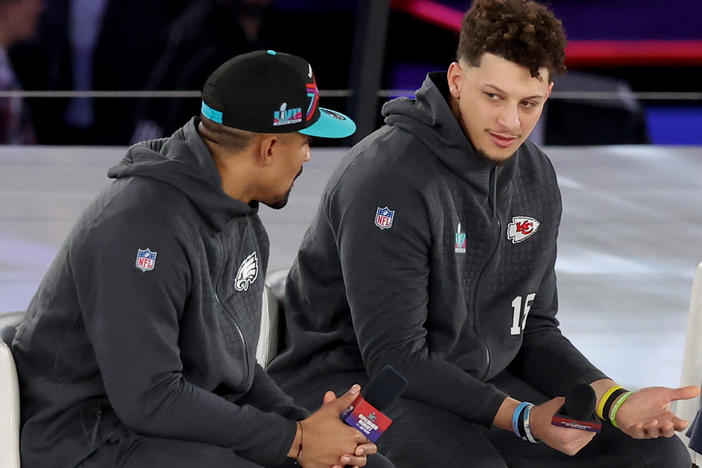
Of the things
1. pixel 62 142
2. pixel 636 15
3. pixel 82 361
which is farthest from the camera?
pixel 636 15

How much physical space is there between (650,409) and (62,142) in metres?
5.36

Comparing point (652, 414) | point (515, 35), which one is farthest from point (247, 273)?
point (652, 414)

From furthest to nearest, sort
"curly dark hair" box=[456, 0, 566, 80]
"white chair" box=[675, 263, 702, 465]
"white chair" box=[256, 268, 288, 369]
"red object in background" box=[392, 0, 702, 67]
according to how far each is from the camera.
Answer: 1. "red object in background" box=[392, 0, 702, 67]
2. "white chair" box=[675, 263, 702, 465]
3. "white chair" box=[256, 268, 288, 369]
4. "curly dark hair" box=[456, 0, 566, 80]

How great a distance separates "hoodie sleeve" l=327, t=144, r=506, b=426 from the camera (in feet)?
7.41

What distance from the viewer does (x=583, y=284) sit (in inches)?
182

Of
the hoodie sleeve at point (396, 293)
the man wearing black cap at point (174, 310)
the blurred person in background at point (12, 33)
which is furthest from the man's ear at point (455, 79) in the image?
the blurred person in background at point (12, 33)

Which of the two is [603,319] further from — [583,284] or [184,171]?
[184,171]

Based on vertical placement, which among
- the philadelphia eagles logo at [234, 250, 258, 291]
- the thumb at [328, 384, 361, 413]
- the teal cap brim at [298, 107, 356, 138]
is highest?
the teal cap brim at [298, 107, 356, 138]

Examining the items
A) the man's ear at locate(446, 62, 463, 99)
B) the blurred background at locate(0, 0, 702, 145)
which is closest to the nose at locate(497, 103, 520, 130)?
the man's ear at locate(446, 62, 463, 99)

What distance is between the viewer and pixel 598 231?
5.40 metres

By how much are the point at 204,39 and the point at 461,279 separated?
4927mm

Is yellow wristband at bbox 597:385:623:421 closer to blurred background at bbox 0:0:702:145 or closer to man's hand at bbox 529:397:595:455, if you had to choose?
man's hand at bbox 529:397:595:455

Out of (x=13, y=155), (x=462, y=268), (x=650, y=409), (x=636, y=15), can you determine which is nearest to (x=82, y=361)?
(x=462, y=268)

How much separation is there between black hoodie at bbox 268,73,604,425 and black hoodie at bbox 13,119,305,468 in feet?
1.11
